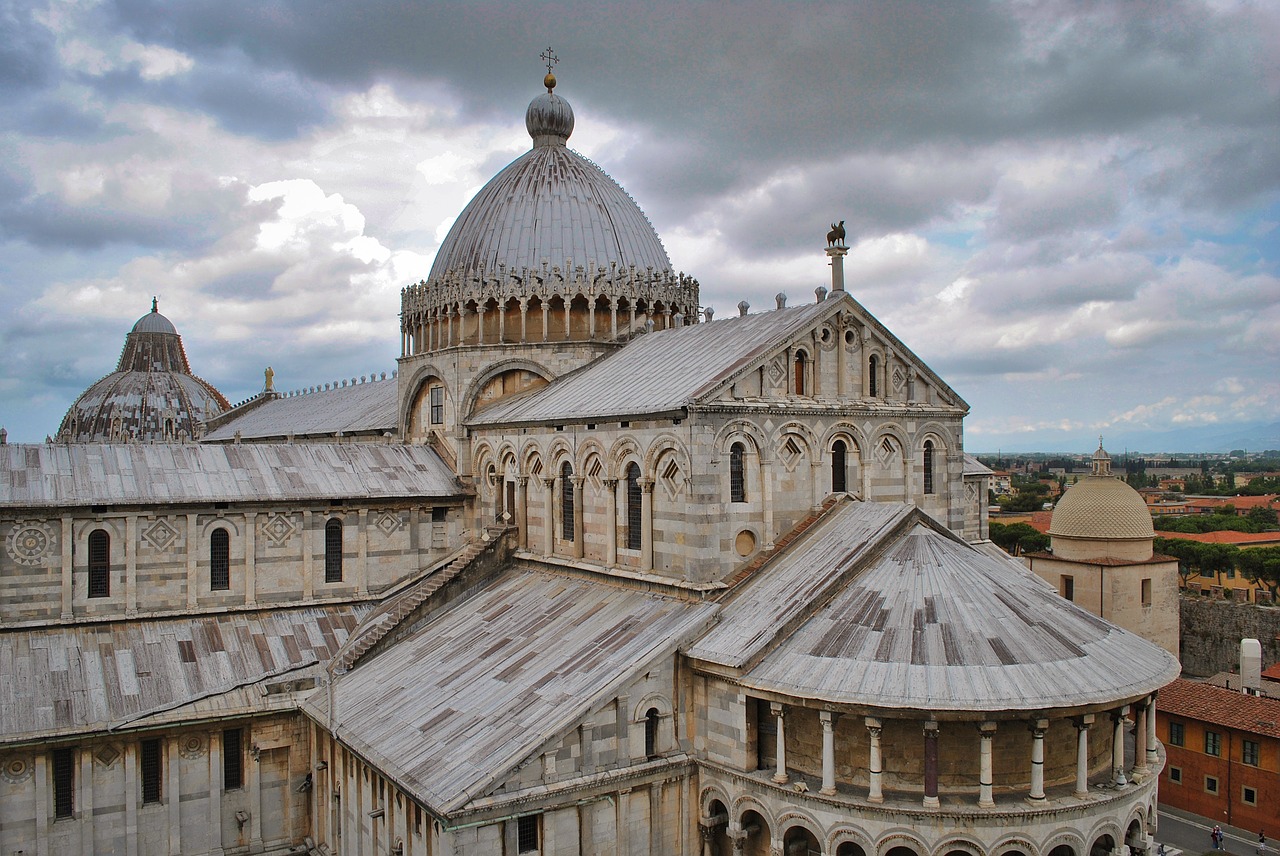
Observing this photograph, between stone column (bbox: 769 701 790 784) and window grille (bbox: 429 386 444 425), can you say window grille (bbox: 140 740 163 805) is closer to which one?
window grille (bbox: 429 386 444 425)

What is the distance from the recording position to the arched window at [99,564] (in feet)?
95.3

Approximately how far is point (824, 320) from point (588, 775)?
13477 mm

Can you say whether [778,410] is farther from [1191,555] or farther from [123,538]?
[1191,555]

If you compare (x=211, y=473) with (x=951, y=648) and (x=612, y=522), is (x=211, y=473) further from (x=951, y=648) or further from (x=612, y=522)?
(x=951, y=648)

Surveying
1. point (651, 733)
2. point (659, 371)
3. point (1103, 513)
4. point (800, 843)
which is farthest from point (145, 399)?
point (800, 843)

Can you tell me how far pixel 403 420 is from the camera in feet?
130

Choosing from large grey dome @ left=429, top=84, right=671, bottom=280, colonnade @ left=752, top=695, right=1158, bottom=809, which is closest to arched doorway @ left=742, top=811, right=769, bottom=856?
colonnade @ left=752, top=695, right=1158, bottom=809

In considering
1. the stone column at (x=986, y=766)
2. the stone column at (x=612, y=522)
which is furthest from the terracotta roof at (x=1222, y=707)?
the stone column at (x=612, y=522)

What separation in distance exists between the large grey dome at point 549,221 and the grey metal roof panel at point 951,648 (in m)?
17.7

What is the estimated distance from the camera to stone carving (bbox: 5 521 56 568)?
2803cm

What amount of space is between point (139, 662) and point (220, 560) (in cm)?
401

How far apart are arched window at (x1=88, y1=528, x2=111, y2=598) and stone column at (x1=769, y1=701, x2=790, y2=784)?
20.7 metres

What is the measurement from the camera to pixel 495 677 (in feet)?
81.9

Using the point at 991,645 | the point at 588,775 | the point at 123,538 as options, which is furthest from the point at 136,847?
the point at 991,645
